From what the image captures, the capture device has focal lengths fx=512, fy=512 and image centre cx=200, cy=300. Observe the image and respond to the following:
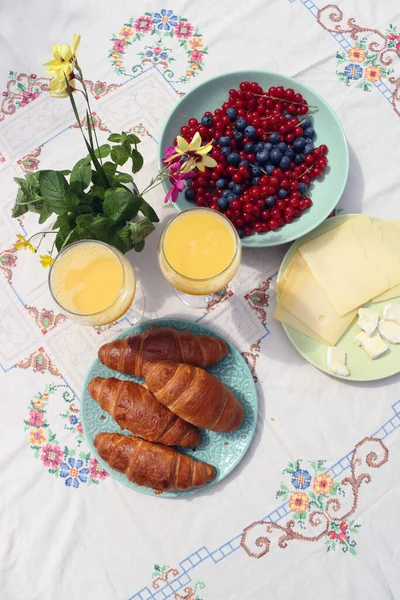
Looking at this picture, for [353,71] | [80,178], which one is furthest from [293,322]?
[353,71]

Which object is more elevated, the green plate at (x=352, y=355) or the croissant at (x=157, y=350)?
the croissant at (x=157, y=350)

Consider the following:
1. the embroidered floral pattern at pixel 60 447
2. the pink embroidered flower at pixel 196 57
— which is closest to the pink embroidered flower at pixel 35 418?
the embroidered floral pattern at pixel 60 447

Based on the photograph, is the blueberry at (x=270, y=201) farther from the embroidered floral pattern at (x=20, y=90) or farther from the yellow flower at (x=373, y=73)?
the embroidered floral pattern at (x=20, y=90)

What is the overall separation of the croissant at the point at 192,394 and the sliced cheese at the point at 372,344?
0.37 m

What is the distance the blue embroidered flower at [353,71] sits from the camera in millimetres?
1511

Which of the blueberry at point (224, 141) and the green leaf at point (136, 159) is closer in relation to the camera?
the green leaf at point (136, 159)

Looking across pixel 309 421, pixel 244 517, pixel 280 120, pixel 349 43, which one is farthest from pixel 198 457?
pixel 349 43

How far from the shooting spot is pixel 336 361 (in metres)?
1.30

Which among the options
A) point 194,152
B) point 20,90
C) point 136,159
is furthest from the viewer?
point 20,90

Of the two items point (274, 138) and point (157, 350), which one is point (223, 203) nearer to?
point (274, 138)

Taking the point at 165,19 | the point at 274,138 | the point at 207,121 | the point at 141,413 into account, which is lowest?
the point at 141,413

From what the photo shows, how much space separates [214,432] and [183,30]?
1.17m

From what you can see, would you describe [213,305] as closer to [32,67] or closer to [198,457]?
[198,457]

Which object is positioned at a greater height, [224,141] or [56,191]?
[56,191]
